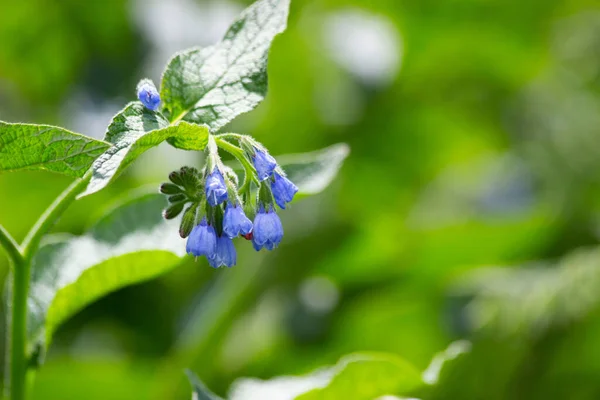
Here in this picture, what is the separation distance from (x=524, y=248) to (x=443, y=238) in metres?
0.25

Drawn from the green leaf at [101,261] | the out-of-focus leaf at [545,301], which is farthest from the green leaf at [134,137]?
the out-of-focus leaf at [545,301]

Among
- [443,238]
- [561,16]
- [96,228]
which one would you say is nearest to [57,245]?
[96,228]

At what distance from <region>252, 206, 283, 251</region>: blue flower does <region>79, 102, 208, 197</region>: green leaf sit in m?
0.12

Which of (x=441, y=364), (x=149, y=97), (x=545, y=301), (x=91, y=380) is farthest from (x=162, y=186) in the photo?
(x=545, y=301)

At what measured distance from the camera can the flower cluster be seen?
982 millimetres

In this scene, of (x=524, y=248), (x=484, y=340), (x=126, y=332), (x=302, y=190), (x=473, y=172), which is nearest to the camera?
(x=302, y=190)

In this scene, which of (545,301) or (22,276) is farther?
(545,301)

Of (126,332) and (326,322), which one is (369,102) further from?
(126,332)

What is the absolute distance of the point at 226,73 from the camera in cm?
105

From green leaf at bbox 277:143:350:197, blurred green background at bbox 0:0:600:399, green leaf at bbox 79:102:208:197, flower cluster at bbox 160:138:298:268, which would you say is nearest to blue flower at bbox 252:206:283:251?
flower cluster at bbox 160:138:298:268

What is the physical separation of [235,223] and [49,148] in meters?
0.21

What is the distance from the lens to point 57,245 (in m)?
1.28

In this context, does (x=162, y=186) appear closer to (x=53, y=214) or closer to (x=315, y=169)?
(x=53, y=214)

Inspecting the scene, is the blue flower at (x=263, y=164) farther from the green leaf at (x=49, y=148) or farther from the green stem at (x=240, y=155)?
the green leaf at (x=49, y=148)
